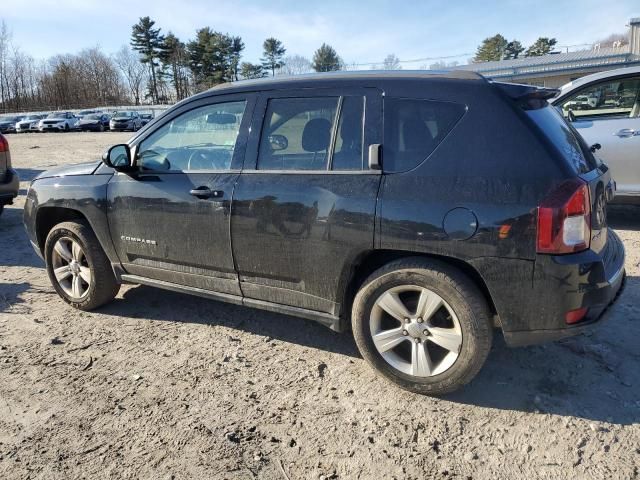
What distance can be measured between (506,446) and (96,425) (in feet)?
7.26

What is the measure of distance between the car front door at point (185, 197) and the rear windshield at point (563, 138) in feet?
6.07

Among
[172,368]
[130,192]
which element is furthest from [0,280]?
[172,368]

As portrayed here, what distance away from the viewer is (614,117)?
6.07 metres

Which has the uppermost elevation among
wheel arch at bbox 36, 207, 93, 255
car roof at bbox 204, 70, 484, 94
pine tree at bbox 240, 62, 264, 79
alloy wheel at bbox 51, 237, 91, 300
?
pine tree at bbox 240, 62, 264, 79

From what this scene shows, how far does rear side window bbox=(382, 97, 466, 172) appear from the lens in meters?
2.76

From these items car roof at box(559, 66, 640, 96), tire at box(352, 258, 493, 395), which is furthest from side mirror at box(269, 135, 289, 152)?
car roof at box(559, 66, 640, 96)

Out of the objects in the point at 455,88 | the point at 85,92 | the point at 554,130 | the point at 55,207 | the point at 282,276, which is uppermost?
the point at 85,92

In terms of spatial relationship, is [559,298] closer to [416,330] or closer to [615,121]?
[416,330]

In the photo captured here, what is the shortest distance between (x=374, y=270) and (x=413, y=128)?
88 centimetres

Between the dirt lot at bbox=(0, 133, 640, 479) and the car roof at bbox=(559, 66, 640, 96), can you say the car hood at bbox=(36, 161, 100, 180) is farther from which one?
the car roof at bbox=(559, 66, 640, 96)

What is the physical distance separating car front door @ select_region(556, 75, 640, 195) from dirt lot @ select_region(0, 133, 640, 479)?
2.52 m

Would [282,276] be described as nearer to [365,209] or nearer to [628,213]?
[365,209]

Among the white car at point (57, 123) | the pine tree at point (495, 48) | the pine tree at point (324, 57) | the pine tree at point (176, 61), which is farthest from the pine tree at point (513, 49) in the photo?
the white car at point (57, 123)

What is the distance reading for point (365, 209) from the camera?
285 cm
